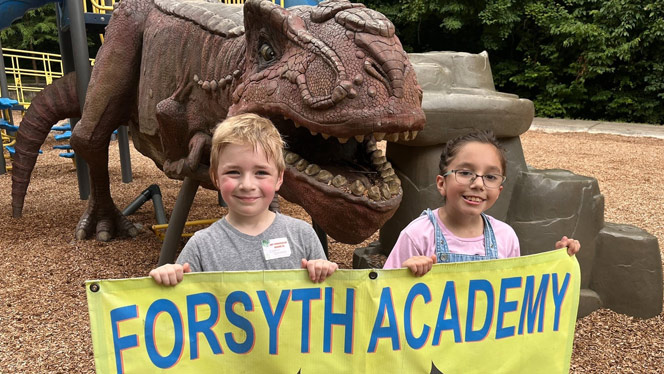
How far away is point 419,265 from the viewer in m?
1.51

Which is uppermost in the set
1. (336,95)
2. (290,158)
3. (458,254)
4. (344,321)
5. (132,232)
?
(336,95)

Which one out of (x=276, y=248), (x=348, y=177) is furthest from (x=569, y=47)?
(x=276, y=248)

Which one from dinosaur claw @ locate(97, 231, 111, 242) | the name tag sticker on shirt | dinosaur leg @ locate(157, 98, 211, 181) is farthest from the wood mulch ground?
the name tag sticker on shirt

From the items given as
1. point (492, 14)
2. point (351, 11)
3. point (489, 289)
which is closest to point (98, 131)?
point (351, 11)

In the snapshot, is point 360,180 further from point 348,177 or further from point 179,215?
point 179,215

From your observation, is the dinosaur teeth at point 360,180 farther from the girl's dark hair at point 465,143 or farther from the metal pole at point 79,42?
the metal pole at point 79,42

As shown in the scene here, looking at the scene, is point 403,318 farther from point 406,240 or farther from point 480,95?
point 480,95

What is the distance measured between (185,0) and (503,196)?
216 cm

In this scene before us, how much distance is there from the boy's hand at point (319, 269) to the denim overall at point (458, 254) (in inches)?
15.3

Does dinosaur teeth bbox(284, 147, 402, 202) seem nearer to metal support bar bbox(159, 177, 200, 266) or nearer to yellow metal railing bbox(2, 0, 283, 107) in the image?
metal support bar bbox(159, 177, 200, 266)

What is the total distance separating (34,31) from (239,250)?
80.0 ft

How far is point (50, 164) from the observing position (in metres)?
9.41

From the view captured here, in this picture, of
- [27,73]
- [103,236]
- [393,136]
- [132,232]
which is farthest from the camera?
[27,73]

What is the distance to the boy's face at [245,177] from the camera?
1.47 m
